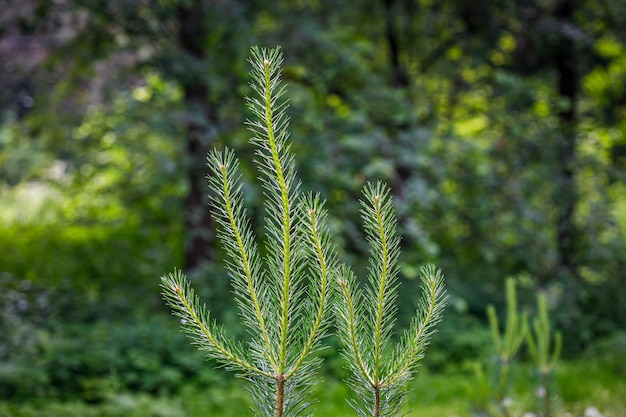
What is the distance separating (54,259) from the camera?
7496 millimetres

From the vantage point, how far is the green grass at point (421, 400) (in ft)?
14.0

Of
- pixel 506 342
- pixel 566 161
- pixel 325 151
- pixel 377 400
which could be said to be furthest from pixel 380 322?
pixel 566 161

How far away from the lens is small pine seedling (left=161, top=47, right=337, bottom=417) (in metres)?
1.21

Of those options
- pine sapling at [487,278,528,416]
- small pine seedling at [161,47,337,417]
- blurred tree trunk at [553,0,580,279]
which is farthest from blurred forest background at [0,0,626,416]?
small pine seedling at [161,47,337,417]

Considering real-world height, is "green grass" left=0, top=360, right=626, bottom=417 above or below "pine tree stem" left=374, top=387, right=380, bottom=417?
above

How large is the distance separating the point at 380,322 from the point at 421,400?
387 cm

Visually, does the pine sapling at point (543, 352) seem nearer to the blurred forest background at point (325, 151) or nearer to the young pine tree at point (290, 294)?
the blurred forest background at point (325, 151)

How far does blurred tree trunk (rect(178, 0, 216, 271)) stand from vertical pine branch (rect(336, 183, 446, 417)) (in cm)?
392

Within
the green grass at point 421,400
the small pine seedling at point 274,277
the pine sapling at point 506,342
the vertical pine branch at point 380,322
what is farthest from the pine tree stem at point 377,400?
the green grass at point 421,400

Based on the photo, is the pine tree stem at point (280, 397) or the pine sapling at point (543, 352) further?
the pine sapling at point (543, 352)

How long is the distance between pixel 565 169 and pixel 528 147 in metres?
0.38

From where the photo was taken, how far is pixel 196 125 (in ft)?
17.6

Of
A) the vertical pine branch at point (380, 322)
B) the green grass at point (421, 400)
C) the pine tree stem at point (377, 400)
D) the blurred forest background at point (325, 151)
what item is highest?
the blurred forest background at point (325, 151)

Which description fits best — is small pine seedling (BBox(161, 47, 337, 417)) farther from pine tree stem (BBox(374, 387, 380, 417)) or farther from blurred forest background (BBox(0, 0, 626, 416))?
blurred forest background (BBox(0, 0, 626, 416))
